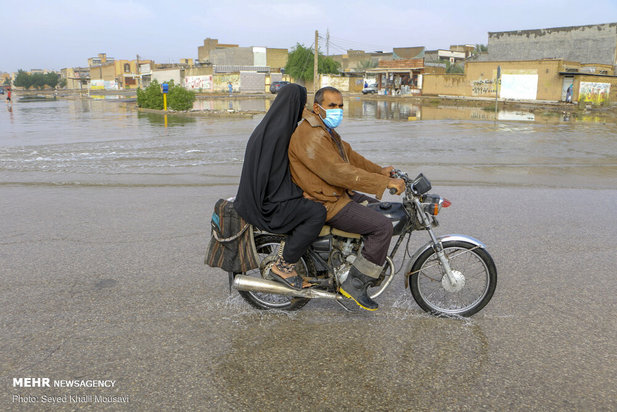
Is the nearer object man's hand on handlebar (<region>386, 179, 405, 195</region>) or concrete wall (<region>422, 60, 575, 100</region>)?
man's hand on handlebar (<region>386, 179, 405, 195</region>)

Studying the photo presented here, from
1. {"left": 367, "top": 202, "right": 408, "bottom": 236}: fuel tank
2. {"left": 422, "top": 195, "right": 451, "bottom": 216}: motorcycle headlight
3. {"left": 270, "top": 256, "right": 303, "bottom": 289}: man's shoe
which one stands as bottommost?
{"left": 270, "top": 256, "right": 303, "bottom": 289}: man's shoe

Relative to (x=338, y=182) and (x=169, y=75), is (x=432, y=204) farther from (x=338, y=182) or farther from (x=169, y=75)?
(x=169, y=75)

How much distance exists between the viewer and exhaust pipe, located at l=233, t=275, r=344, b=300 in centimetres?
389

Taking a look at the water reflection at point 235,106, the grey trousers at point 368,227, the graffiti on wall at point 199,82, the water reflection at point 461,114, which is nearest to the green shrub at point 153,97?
the water reflection at point 461,114

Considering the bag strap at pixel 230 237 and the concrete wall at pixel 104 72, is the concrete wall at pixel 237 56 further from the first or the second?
the bag strap at pixel 230 237

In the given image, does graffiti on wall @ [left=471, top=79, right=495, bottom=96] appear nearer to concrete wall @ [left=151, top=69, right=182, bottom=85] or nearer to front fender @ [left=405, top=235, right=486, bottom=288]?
→ front fender @ [left=405, top=235, right=486, bottom=288]

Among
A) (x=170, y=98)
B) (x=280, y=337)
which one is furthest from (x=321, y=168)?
(x=170, y=98)

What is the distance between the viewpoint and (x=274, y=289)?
3902 millimetres

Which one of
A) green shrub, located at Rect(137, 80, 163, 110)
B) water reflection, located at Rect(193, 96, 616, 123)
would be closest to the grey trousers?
water reflection, located at Rect(193, 96, 616, 123)

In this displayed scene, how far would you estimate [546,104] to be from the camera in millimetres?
41031

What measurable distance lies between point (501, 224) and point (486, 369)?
12.4 feet

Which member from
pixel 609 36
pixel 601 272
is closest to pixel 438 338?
pixel 601 272

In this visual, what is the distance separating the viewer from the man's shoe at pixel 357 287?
379 centimetres

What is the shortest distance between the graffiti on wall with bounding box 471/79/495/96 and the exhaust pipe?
48.6 meters
